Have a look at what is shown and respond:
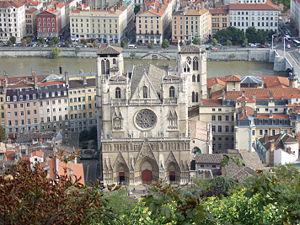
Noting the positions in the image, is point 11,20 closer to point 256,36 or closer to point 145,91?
point 256,36

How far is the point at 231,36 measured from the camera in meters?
47.5

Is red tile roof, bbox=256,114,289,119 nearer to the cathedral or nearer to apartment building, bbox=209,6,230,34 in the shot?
the cathedral

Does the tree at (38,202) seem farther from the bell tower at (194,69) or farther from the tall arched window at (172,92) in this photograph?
the bell tower at (194,69)

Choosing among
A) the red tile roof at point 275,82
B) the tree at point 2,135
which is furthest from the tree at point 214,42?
the tree at point 2,135

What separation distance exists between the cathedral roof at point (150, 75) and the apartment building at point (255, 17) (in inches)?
878

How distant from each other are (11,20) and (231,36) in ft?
40.7

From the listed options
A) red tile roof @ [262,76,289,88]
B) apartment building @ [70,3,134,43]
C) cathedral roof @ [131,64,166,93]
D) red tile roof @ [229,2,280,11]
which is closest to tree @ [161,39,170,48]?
apartment building @ [70,3,134,43]

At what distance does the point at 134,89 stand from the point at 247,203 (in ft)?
50.0

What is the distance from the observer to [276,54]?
142 feet

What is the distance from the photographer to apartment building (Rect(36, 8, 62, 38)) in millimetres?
48719

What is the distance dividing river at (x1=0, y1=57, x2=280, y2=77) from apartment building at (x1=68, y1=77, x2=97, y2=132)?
359 inches

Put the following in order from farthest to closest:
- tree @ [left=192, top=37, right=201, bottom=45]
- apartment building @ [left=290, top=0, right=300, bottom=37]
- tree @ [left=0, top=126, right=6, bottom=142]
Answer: apartment building @ [left=290, top=0, right=300, bottom=37] < tree @ [left=192, top=37, right=201, bottom=45] < tree @ [left=0, top=126, right=6, bottom=142]

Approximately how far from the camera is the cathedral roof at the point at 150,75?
2538cm

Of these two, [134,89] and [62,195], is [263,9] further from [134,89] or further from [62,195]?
[62,195]
